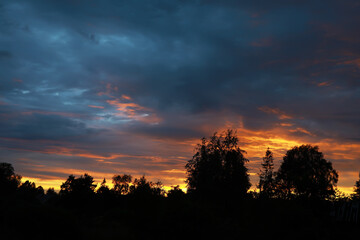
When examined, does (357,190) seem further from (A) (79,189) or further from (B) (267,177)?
(A) (79,189)

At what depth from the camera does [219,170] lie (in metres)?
60.6

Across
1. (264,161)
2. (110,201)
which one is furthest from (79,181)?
(264,161)

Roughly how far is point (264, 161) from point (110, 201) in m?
44.6

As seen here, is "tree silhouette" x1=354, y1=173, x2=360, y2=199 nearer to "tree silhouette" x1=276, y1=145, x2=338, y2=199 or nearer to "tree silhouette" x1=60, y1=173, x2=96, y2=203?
"tree silhouette" x1=276, y1=145, x2=338, y2=199

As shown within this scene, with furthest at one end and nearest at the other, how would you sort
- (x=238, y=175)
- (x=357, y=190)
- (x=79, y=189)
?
1. (x=357, y=190)
2. (x=238, y=175)
3. (x=79, y=189)

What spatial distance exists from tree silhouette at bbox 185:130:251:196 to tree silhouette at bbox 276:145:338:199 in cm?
1082

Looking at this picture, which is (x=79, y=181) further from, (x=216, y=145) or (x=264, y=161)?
(x=264, y=161)

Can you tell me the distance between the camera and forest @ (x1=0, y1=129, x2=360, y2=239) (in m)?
18.9

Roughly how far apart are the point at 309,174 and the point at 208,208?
50.9 metres

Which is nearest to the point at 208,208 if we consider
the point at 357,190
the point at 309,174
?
the point at 309,174

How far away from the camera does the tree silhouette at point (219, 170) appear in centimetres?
5950

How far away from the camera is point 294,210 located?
20531mm

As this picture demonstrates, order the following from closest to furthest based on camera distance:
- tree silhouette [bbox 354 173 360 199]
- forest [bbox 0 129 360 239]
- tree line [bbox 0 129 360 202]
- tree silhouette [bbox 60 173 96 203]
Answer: forest [bbox 0 129 360 239], tree silhouette [bbox 60 173 96 203], tree line [bbox 0 129 360 202], tree silhouette [bbox 354 173 360 199]

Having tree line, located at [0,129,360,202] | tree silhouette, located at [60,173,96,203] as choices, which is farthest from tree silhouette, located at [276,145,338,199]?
tree silhouette, located at [60,173,96,203]
